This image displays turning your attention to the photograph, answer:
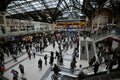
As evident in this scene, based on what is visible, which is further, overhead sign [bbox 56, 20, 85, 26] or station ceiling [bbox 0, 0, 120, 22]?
overhead sign [bbox 56, 20, 85, 26]

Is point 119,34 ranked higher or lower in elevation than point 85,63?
higher

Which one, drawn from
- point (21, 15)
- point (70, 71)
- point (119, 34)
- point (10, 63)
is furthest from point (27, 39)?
point (21, 15)

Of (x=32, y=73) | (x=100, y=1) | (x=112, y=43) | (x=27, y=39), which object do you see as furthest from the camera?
(x=27, y=39)

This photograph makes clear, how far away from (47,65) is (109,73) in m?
5.96

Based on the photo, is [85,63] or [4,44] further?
[4,44]

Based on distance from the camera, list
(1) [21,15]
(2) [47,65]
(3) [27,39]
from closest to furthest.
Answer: (2) [47,65] < (3) [27,39] < (1) [21,15]

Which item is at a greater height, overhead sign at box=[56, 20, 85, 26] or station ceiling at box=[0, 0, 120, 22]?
station ceiling at box=[0, 0, 120, 22]

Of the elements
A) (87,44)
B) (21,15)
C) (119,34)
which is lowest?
(87,44)

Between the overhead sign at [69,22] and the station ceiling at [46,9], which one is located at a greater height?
the station ceiling at [46,9]

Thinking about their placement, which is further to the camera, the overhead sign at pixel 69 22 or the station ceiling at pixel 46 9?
the overhead sign at pixel 69 22

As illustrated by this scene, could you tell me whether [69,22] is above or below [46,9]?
below

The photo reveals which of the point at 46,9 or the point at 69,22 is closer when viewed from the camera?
the point at 46,9

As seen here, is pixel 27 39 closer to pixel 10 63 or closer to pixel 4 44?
pixel 4 44

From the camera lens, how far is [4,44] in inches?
659
